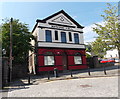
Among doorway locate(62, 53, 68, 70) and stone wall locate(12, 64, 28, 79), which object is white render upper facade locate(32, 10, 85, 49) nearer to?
doorway locate(62, 53, 68, 70)

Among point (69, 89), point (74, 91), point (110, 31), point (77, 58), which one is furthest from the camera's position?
point (77, 58)

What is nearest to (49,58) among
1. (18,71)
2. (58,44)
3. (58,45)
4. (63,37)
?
(58,45)

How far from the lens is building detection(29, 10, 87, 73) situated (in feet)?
59.2

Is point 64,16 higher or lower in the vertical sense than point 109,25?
higher

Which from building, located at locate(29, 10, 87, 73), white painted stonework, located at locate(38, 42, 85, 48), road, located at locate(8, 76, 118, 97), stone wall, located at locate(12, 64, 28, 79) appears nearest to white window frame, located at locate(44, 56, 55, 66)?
building, located at locate(29, 10, 87, 73)

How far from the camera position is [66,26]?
2092 cm

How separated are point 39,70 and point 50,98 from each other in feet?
40.1

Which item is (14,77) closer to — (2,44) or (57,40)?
(2,44)

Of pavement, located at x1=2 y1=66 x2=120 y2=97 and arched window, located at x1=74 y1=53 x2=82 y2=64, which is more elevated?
arched window, located at x1=74 y1=53 x2=82 y2=64

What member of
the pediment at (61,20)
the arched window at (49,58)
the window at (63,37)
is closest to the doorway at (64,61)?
the arched window at (49,58)

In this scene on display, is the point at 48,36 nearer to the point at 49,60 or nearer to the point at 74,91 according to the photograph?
the point at 49,60

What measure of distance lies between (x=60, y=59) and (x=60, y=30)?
5.46 metres

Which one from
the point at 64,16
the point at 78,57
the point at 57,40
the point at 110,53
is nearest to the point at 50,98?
the point at 57,40

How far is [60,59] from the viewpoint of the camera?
19.2 metres
